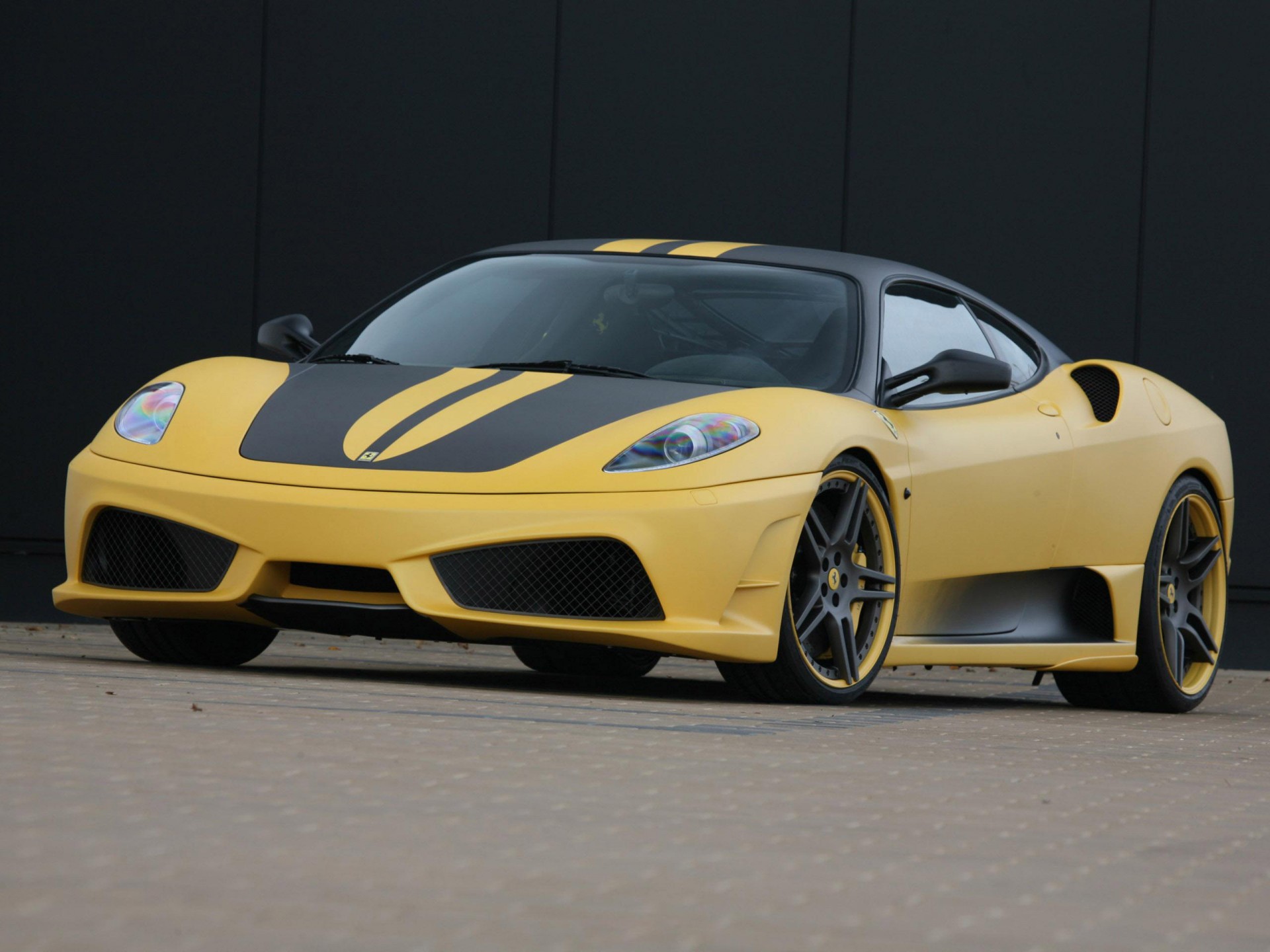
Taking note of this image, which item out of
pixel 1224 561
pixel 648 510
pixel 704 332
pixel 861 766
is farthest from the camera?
pixel 1224 561

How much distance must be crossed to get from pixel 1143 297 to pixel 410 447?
6474 mm

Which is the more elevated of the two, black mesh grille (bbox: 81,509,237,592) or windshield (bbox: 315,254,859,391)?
windshield (bbox: 315,254,859,391)

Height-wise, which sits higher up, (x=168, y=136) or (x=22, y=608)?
(x=168, y=136)

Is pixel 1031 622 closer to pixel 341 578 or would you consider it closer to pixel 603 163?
pixel 341 578

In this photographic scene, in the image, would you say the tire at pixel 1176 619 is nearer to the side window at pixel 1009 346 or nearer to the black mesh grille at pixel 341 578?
the side window at pixel 1009 346

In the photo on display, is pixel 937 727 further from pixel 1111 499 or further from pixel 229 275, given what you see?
pixel 229 275

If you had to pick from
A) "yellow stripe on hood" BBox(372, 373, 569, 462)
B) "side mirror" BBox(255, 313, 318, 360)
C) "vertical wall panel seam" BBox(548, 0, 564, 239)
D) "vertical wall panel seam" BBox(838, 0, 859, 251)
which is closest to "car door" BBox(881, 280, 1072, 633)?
"yellow stripe on hood" BBox(372, 373, 569, 462)

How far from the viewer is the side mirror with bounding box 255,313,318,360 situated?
646 cm

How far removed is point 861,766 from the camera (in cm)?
404

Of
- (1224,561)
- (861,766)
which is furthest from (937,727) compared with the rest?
(1224,561)

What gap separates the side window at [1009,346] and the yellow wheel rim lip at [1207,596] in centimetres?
71

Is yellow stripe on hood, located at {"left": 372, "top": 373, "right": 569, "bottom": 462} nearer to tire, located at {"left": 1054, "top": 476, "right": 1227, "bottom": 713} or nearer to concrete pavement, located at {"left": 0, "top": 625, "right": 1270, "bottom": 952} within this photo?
concrete pavement, located at {"left": 0, "top": 625, "right": 1270, "bottom": 952}

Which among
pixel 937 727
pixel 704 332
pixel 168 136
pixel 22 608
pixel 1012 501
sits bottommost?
pixel 22 608

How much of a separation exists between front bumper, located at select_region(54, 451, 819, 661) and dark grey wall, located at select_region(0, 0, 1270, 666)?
586 cm
